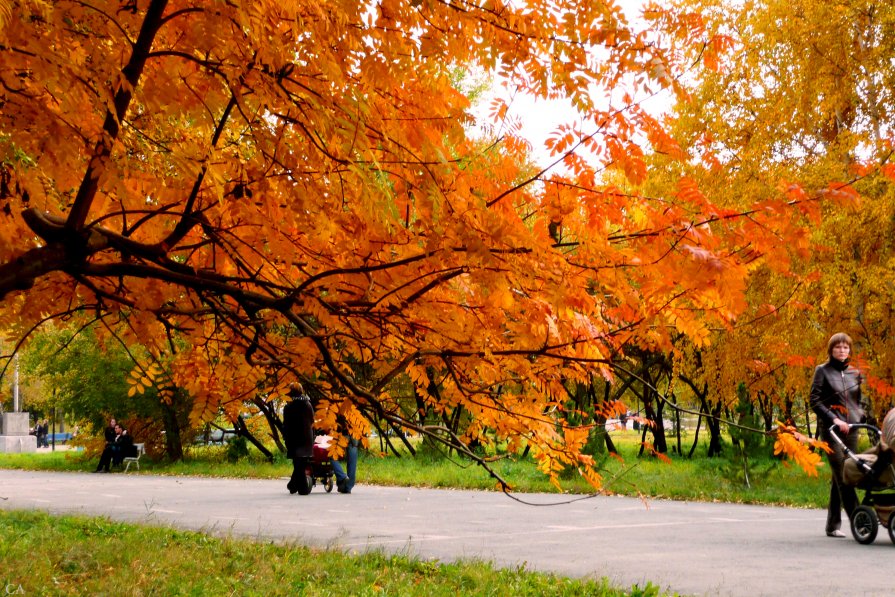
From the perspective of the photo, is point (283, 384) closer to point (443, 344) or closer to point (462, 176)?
point (443, 344)

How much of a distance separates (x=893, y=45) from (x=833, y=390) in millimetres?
9294

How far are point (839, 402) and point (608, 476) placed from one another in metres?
8.30

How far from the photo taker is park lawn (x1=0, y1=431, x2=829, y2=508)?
15109 mm

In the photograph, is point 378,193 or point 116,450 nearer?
point 378,193

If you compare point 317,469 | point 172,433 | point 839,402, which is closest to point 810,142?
point 839,402

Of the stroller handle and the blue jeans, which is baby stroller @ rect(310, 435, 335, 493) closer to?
the blue jeans

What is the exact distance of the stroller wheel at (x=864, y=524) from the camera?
9039 mm

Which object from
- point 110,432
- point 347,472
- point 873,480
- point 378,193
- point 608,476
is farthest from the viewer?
point 110,432

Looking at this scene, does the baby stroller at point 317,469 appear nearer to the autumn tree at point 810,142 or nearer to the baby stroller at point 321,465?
the baby stroller at point 321,465

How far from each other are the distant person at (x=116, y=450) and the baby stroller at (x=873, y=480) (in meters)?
22.0

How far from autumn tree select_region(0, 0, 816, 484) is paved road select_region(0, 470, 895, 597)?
2.82 metres

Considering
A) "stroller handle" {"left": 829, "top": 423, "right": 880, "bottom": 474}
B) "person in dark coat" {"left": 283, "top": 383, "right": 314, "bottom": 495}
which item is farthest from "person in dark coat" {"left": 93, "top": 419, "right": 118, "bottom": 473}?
"stroller handle" {"left": 829, "top": 423, "right": 880, "bottom": 474}

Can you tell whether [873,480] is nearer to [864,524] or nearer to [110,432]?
[864,524]

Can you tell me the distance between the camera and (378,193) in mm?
3346
